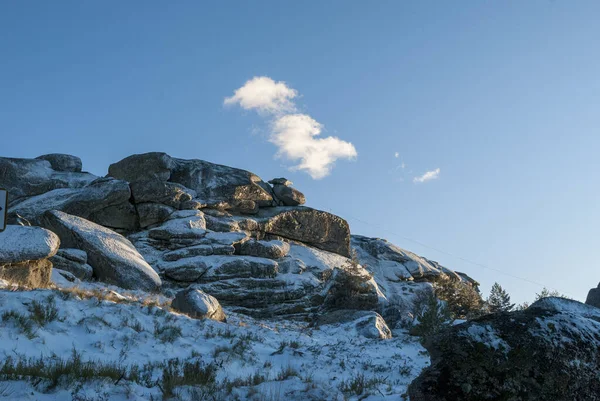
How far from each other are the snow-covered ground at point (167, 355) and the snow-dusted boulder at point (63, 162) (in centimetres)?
3287

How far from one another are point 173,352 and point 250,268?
18.4 meters

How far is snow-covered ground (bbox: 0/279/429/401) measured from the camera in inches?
240

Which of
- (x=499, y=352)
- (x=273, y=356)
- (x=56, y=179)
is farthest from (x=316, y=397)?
(x=56, y=179)

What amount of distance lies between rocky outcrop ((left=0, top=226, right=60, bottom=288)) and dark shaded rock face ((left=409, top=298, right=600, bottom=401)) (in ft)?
47.5

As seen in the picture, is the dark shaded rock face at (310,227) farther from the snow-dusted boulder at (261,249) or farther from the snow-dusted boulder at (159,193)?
the snow-dusted boulder at (159,193)

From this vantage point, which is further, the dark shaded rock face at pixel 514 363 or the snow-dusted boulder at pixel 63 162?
the snow-dusted boulder at pixel 63 162

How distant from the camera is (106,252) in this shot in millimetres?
22594

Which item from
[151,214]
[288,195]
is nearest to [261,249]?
[151,214]

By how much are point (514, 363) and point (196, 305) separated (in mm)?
12487

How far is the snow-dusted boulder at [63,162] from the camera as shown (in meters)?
42.3

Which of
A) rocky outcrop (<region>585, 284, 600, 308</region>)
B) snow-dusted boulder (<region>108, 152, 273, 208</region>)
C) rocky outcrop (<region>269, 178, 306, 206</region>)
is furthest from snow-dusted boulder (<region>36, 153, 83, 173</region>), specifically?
rocky outcrop (<region>585, 284, 600, 308</region>)

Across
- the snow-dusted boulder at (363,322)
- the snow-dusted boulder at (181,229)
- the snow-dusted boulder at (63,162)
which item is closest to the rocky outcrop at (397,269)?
the snow-dusted boulder at (181,229)

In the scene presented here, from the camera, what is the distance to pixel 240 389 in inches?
253

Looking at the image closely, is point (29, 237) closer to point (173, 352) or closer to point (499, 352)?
point (173, 352)
